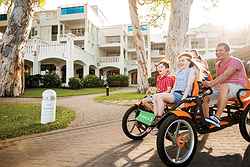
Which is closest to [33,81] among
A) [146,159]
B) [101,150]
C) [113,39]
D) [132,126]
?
[113,39]

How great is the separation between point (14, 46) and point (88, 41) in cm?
2394

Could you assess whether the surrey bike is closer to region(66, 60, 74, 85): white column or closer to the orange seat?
the orange seat

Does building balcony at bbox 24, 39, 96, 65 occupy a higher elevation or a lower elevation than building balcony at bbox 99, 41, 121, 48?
lower

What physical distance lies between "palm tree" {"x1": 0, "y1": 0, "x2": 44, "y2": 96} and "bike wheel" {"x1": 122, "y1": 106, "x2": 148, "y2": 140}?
13885 millimetres

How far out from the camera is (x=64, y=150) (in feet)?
19.9

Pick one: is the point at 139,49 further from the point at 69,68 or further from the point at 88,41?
the point at 88,41

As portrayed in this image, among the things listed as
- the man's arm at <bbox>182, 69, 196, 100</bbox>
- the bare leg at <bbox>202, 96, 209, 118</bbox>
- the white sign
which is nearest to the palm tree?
the white sign

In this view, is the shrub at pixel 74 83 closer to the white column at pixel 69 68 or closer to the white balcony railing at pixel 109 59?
the white column at pixel 69 68

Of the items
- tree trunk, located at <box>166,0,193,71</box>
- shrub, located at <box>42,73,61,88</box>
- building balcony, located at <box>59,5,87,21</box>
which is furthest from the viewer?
building balcony, located at <box>59,5,87,21</box>

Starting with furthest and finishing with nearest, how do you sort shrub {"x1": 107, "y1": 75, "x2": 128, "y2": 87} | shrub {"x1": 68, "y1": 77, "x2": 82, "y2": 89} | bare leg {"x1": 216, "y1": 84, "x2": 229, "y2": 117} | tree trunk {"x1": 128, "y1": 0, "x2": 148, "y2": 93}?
shrub {"x1": 107, "y1": 75, "x2": 128, "y2": 87}
shrub {"x1": 68, "y1": 77, "x2": 82, "y2": 89}
tree trunk {"x1": 128, "y1": 0, "x2": 148, "y2": 93}
bare leg {"x1": 216, "y1": 84, "x2": 229, "y2": 117}

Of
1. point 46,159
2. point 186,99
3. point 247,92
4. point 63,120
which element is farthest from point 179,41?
point 46,159

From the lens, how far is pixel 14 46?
19.6m

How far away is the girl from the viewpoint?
19.2 ft

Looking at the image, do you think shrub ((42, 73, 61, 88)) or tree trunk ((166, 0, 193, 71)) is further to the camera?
shrub ((42, 73, 61, 88))
